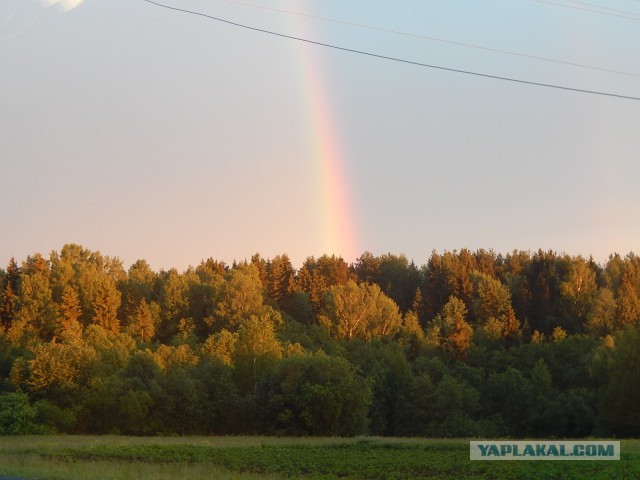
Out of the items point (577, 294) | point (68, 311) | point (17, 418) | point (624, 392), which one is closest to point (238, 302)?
point (68, 311)

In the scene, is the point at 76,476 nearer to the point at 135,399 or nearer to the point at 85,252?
the point at 135,399

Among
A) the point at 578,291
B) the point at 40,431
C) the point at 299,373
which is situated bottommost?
the point at 40,431

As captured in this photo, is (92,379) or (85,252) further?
(85,252)

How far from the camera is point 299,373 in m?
75.1

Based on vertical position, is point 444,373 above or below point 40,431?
above

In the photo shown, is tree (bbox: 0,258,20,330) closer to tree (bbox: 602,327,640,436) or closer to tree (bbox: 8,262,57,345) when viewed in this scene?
tree (bbox: 8,262,57,345)

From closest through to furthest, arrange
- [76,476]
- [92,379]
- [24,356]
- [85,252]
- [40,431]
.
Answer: [76,476] → [40,431] → [92,379] → [24,356] → [85,252]

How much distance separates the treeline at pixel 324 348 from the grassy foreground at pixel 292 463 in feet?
76.6

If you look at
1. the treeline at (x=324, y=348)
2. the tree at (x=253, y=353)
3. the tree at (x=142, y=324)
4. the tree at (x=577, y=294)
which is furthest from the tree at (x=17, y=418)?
the tree at (x=577, y=294)

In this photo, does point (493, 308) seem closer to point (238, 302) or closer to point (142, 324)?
point (238, 302)

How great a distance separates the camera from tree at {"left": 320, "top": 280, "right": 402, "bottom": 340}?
114m

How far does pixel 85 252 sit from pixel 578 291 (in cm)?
7388

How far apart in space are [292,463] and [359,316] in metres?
76.2

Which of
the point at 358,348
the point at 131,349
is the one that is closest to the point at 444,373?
the point at 358,348
